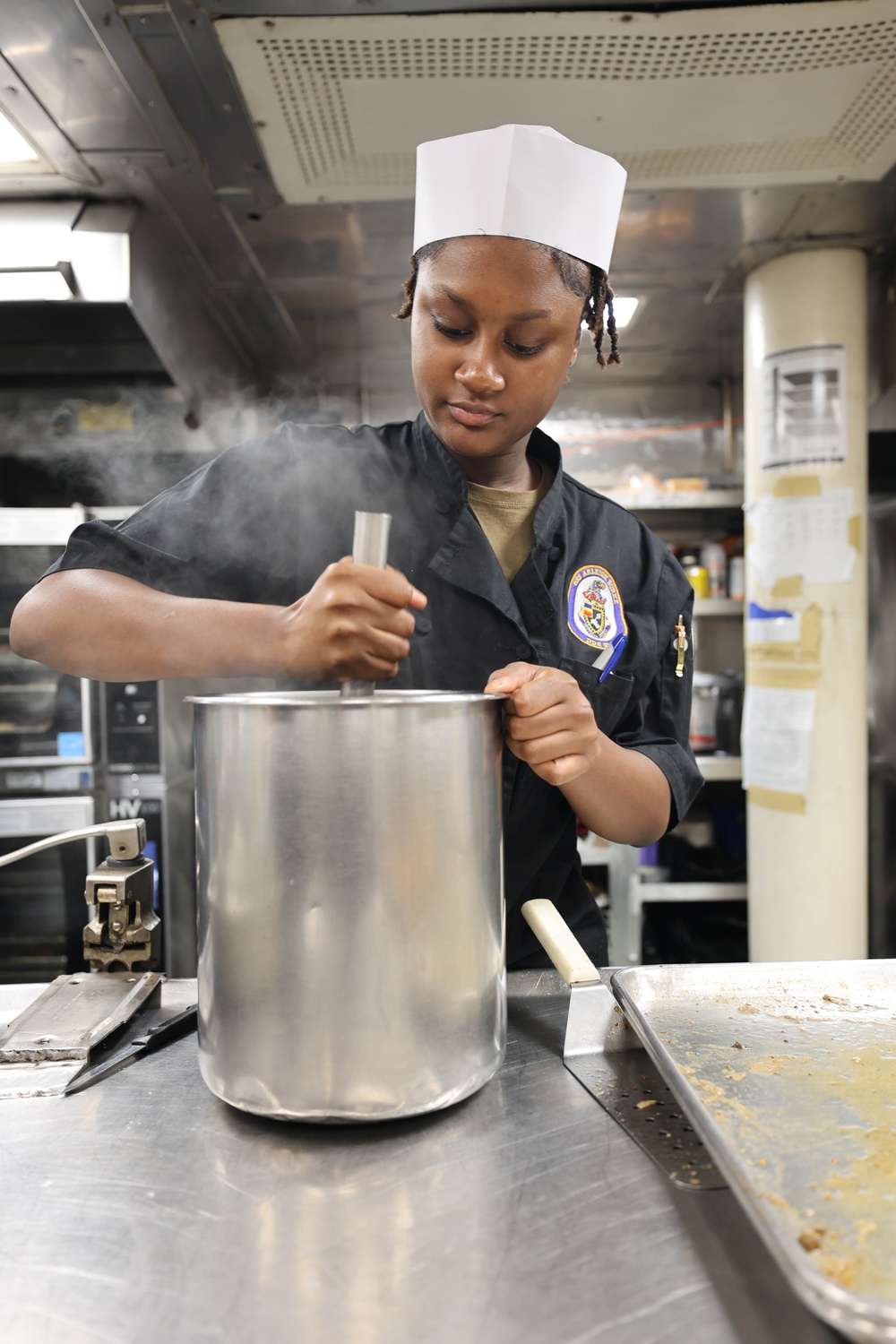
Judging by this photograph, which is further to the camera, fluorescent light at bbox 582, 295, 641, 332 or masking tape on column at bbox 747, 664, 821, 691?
fluorescent light at bbox 582, 295, 641, 332

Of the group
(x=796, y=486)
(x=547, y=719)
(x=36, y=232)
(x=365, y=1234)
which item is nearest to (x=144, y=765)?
(x=36, y=232)

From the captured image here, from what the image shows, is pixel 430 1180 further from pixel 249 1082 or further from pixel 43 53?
pixel 43 53

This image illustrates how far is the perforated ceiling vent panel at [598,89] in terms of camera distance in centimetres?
170

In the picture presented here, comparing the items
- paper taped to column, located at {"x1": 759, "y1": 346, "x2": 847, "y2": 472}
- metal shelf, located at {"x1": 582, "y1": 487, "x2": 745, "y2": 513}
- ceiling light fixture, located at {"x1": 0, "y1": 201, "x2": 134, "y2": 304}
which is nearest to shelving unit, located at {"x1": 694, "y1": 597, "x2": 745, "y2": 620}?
metal shelf, located at {"x1": 582, "y1": 487, "x2": 745, "y2": 513}

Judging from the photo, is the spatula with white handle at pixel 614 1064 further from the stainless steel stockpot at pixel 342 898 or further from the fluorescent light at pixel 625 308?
the fluorescent light at pixel 625 308

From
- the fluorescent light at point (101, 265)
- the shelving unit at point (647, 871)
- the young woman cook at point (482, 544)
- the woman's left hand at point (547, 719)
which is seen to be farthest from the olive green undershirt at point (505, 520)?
the shelving unit at point (647, 871)

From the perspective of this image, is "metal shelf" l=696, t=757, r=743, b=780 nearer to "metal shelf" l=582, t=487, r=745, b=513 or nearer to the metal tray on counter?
"metal shelf" l=582, t=487, r=745, b=513

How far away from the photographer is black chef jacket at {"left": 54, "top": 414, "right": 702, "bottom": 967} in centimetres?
113

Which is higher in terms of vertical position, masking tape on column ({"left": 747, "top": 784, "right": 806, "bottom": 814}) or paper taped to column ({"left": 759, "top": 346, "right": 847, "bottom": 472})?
paper taped to column ({"left": 759, "top": 346, "right": 847, "bottom": 472})

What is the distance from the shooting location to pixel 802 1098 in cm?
67

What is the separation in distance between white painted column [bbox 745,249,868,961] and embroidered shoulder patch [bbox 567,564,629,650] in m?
1.49

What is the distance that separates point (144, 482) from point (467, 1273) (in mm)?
2885

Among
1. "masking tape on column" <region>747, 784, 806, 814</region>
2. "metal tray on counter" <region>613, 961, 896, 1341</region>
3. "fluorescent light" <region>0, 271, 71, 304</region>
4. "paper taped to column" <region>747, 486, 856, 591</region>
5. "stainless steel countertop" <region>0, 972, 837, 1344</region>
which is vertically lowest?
"masking tape on column" <region>747, 784, 806, 814</region>

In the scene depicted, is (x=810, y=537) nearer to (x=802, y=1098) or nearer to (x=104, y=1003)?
(x=802, y=1098)
